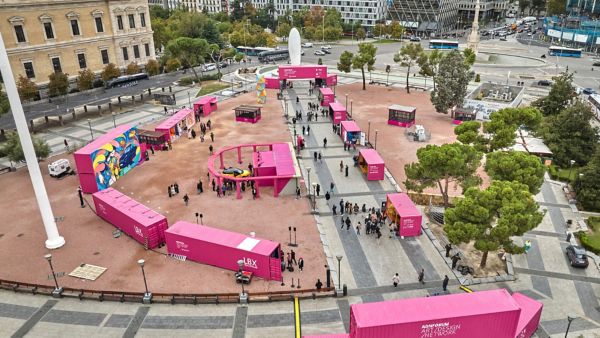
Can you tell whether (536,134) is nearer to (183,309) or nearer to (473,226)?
(473,226)

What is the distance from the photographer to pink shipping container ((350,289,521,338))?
20.5m

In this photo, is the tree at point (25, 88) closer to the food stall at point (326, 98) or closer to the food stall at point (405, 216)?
the food stall at point (326, 98)

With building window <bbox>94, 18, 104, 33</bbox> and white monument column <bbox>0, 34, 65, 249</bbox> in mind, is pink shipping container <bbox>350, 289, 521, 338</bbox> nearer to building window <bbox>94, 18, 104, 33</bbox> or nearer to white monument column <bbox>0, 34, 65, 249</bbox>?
white monument column <bbox>0, 34, 65, 249</bbox>

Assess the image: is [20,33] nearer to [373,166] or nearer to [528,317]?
[373,166]

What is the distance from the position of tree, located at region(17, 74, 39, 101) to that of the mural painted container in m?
27.1

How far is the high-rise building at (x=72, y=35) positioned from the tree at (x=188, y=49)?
525 centimetres

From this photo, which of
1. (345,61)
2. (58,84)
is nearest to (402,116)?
(345,61)

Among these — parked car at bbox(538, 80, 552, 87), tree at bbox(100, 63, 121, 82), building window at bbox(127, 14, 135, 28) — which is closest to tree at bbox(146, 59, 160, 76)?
building window at bbox(127, 14, 135, 28)

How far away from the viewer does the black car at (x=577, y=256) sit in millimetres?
30219

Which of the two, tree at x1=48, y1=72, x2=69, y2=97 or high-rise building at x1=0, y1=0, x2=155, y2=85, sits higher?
high-rise building at x1=0, y1=0, x2=155, y2=85

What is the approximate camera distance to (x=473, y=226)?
27.5m

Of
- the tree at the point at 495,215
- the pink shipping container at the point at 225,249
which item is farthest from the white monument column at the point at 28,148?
the tree at the point at 495,215

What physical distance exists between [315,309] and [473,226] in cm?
1136

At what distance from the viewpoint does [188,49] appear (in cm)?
8356
